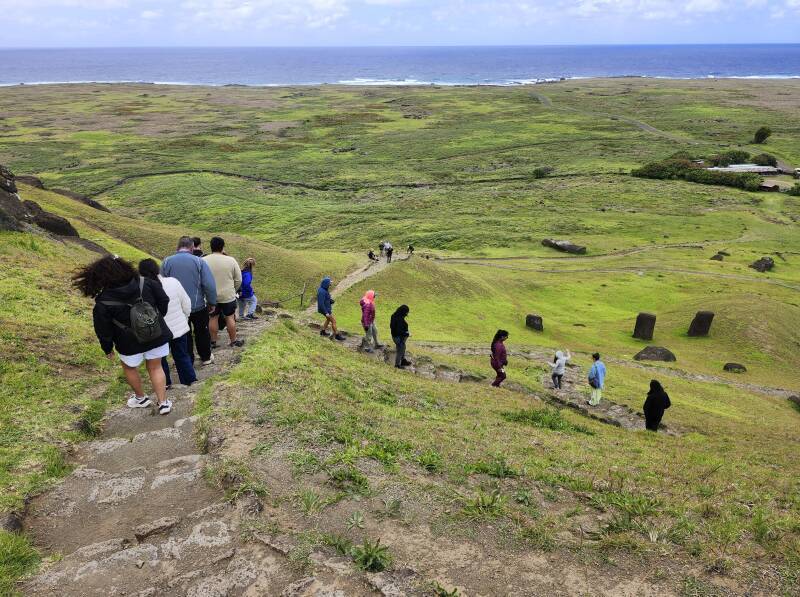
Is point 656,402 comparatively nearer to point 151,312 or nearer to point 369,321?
point 369,321

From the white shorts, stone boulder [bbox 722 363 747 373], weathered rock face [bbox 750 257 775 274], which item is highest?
the white shorts

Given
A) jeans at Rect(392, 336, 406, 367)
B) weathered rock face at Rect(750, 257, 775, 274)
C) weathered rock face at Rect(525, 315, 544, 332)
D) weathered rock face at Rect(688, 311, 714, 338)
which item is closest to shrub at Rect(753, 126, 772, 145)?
weathered rock face at Rect(750, 257, 775, 274)

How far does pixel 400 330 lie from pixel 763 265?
43007mm

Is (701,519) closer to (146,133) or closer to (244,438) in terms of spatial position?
(244,438)

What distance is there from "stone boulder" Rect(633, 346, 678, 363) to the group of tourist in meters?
23.5

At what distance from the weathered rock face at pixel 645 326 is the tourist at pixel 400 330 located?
62.9 ft

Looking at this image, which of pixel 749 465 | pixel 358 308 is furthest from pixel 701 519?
pixel 358 308

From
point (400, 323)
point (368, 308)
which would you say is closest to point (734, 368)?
point (400, 323)

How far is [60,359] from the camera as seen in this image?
12.7 metres

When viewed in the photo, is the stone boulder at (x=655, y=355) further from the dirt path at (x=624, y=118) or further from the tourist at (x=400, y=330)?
the dirt path at (x=624, y=118)

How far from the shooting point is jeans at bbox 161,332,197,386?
1198 cm

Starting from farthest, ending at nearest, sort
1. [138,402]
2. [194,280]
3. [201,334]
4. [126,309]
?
[201,334]
[194,280]
[138,402]
[126,309]

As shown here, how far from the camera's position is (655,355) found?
2925 centimetres

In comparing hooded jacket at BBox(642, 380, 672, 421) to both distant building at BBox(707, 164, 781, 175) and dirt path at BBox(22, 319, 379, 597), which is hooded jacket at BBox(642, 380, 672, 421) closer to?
dirt path at BBox(22, 319, 379, 597)
